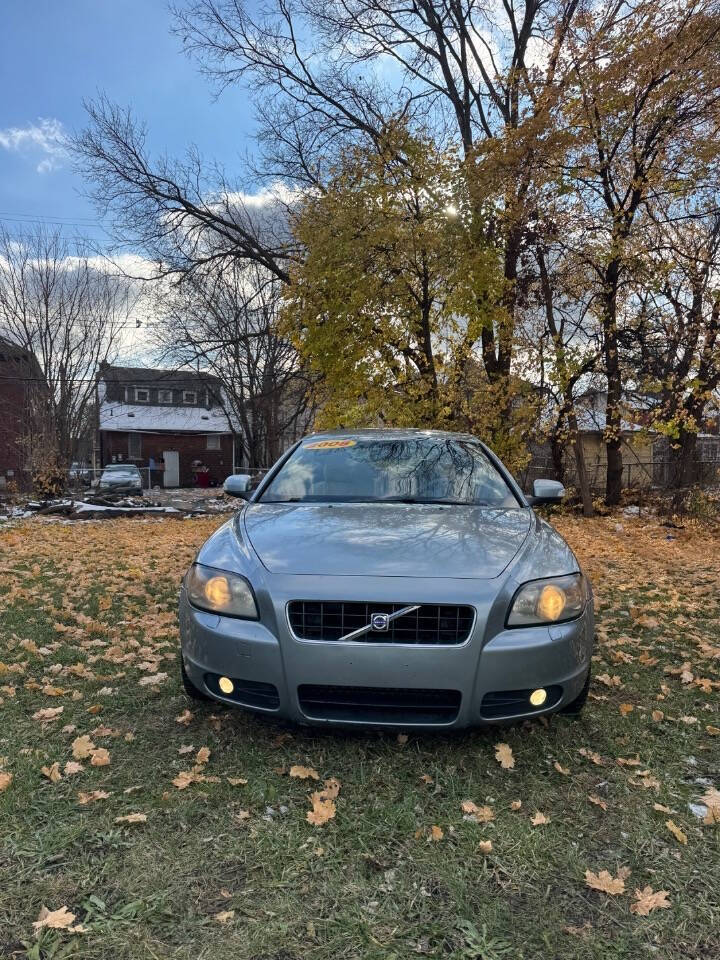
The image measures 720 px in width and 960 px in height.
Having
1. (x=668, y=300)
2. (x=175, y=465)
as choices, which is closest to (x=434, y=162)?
(x=668, y=300)

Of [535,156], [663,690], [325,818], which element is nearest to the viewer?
[325,818]

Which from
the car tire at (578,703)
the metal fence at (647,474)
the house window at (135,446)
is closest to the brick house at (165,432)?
the house window at (135,446)

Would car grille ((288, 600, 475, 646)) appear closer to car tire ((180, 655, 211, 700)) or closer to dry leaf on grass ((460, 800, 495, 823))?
dry leaf on grass ((460, 800, 495, 823))

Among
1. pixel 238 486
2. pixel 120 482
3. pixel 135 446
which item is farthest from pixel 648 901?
pixel 135 446

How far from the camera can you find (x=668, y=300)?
1295cm

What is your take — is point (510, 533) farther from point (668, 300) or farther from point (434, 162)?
point (668, 300)

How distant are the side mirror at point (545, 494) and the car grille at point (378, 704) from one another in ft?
5.90

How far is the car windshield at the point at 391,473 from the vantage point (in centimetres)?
361

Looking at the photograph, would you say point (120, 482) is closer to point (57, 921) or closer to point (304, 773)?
point (304, 773)

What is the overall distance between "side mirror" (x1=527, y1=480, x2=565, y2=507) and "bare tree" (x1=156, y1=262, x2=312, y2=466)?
14.8 meters

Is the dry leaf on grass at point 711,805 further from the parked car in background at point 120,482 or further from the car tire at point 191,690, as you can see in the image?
the parked car in background at point 120,482

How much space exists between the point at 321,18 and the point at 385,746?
68.0 feet

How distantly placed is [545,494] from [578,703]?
1.41 m

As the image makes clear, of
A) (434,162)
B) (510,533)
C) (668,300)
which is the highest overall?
(434,162)
